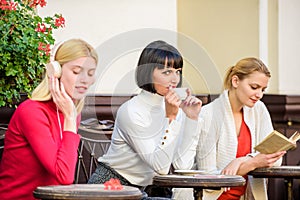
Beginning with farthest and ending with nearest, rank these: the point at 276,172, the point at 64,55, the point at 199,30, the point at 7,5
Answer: the point at 199,30
the point at 276,172
the point at 7,5
the point at 64,55

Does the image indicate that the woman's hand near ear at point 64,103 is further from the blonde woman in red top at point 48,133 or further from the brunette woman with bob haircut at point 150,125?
the brunette woman with bob haircut at point 150,125

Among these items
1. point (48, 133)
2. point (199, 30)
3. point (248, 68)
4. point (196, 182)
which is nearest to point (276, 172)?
point (248, 68)

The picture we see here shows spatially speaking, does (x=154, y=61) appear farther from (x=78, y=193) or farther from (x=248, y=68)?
(x=78, y=193)

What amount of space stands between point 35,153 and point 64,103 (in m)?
0.25

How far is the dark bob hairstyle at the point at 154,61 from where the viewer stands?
4.77 m

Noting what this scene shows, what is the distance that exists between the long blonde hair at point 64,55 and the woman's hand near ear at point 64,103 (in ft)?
0.17

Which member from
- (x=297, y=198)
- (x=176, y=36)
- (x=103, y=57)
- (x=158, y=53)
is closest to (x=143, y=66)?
(x=158, y=53)

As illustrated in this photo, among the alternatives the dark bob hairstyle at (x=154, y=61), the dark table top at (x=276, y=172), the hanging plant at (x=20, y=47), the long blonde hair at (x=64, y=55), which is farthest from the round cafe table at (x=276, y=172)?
the long blonde hair at (x=64, y=55)

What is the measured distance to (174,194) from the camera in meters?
5.21

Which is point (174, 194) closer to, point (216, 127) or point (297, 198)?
point (216, 127)

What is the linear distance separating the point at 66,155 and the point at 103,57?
1.85 m

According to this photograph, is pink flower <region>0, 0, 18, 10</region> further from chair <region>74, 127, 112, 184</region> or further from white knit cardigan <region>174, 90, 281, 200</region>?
chair <region>74, 127, 112, 184</region>

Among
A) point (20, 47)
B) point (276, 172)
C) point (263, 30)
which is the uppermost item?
point (263, 30)

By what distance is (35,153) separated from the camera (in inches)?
156
